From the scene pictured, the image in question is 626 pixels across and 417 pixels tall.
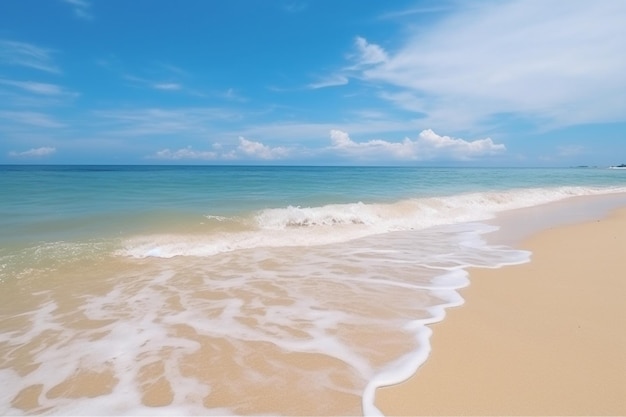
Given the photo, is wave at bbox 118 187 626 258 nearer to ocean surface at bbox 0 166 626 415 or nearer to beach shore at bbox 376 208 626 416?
ocean surface at bbox 0 166 626 415

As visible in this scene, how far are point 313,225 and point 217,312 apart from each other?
8173mm

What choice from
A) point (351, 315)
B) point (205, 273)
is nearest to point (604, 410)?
point (351, 315)

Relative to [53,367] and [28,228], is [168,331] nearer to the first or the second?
[53,367]

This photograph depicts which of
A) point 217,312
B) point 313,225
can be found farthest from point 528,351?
→ point 313,225

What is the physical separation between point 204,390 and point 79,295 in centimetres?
391

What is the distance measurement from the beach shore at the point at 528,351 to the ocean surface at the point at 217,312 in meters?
0.28

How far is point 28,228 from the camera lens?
34.9 ft

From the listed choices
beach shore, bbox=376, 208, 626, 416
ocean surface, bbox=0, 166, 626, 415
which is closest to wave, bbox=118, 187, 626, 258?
ocean surface, bbox=0, 166, 626, 415

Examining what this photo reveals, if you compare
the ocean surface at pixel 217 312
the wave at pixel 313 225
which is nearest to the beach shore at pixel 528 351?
the ocean surface at pixel 217 312

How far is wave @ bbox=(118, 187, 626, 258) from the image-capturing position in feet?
30.5

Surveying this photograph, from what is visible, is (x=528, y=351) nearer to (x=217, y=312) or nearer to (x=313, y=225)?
(x=217, y=312)

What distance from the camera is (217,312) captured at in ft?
16.4

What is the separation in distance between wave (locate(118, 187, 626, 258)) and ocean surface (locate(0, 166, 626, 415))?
0.36 ft

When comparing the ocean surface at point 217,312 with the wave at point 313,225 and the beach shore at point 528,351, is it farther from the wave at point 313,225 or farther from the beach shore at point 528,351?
the beach shore at point 528,351
